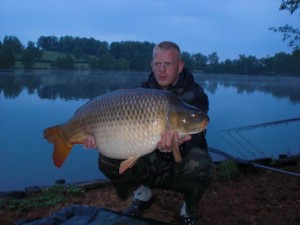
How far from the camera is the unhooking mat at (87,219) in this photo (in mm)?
1840

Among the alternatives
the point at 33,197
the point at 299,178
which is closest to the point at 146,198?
the point at 33,197

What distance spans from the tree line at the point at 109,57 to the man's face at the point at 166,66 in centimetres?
1517

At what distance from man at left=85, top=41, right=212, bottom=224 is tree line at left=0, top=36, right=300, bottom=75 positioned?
15167mm

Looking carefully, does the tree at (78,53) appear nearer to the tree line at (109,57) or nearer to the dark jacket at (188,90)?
the tree line at (109,57)

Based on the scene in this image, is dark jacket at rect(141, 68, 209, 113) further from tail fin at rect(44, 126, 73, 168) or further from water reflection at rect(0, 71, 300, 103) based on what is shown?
water reflection at rect(0, 71, 300, 103)

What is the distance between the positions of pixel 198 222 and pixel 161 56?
104 cm

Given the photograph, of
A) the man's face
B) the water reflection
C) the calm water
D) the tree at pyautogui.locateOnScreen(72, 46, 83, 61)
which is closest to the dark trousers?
the man's face

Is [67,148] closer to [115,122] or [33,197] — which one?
[115,122]

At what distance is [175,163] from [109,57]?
1975cm

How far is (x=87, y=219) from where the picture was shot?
1881 mm

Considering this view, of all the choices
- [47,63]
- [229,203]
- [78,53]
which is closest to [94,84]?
[78,53]

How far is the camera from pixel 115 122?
1.90 m

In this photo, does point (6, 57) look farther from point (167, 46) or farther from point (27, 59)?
point (167, 46)

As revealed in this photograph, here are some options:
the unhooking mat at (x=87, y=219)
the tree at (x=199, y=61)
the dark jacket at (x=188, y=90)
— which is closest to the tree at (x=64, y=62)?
the tree at (x=199, y=61)
